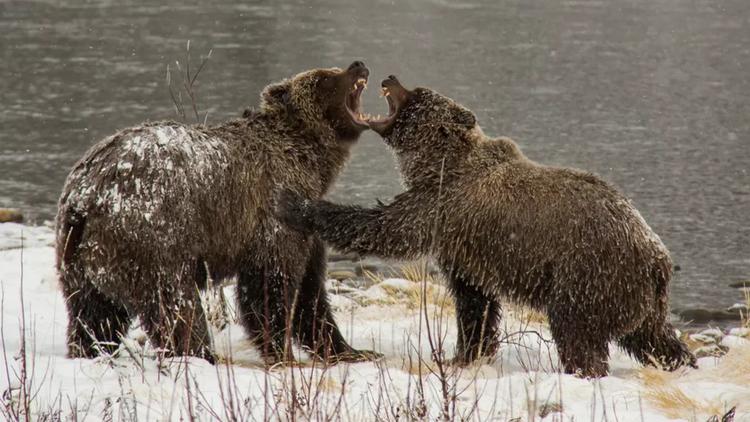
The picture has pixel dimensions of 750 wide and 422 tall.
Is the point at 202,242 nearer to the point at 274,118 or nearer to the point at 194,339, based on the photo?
the point at 194,339

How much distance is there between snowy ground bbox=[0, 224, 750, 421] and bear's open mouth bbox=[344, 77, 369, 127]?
1431 mm

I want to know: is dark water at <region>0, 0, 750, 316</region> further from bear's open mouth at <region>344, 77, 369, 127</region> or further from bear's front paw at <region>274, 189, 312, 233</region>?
bear's front paw at <region>274, 189, 312, 233</region>

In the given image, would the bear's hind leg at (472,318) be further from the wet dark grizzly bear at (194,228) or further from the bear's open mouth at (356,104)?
the bear's open mouth at (356,104)

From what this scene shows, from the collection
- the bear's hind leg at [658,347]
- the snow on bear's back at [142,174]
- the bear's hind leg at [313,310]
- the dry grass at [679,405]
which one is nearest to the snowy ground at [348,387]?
the dry grass at [679,405]

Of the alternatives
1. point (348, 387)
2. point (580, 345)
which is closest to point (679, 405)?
point (580, 345)

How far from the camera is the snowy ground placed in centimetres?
446

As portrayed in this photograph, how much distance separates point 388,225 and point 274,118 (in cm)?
104

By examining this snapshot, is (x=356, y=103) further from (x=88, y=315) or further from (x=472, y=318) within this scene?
(x=88, y=315)

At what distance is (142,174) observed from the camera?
5.68m

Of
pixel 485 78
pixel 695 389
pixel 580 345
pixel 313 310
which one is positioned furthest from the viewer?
pixel 485 78

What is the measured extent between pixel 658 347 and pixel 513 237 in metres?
1.12

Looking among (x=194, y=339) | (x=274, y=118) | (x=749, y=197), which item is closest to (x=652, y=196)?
(x=749, y=197)

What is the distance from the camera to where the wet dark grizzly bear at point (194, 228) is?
18.4 ft

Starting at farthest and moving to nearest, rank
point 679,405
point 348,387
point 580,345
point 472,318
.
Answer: point 472,318, point 580,345, point 348,387, point 679,405
